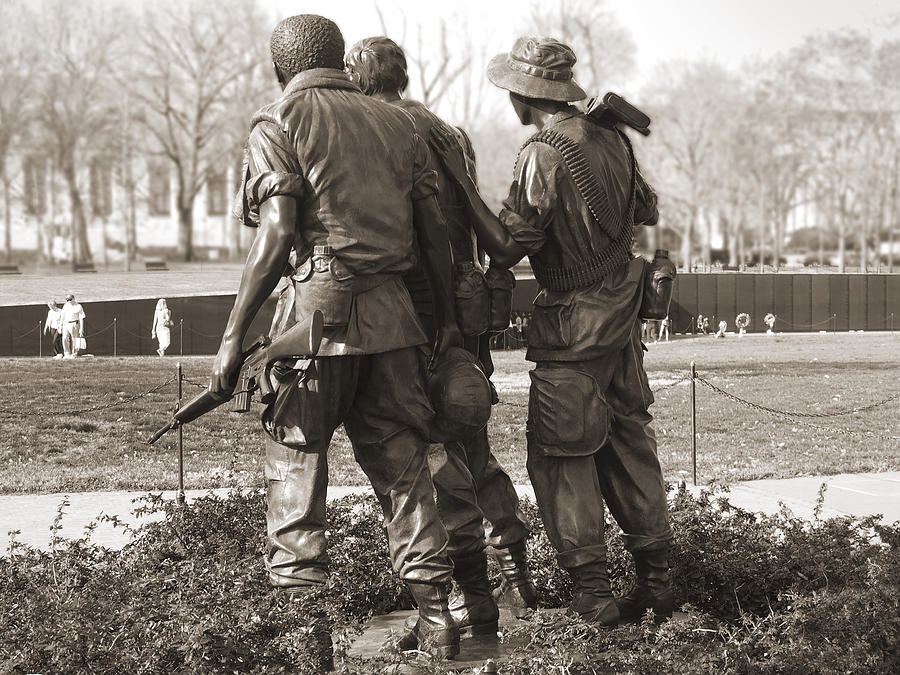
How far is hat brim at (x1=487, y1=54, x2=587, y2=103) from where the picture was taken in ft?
12.3

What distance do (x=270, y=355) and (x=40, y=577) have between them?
201cm

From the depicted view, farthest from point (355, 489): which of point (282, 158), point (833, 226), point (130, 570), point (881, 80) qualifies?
point (833, 226)

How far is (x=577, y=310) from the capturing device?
12.1ft

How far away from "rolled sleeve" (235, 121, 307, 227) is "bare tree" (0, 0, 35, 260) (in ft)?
22.7

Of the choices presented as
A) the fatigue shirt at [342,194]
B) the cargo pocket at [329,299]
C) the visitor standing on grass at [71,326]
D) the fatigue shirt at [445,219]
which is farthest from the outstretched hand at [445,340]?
the visitor standing on grass at [71,326]

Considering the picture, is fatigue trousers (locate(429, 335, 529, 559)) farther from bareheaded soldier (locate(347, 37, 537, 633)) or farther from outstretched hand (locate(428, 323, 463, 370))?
outstretched hand (locate(428, 323, 463, 370))

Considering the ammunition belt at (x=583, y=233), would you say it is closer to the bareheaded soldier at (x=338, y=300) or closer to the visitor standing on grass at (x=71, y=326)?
the bareheaded soldier at (x=338, y=300)

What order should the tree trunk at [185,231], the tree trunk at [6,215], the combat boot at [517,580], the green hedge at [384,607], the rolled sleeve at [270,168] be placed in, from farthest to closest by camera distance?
the tree trunk at [185,231]
the tree trunk at [6,215]
the combat boot at [517,580]
the rolled sleeve at [270,168]
the green hedge at [384,607]

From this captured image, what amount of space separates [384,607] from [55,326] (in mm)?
5332

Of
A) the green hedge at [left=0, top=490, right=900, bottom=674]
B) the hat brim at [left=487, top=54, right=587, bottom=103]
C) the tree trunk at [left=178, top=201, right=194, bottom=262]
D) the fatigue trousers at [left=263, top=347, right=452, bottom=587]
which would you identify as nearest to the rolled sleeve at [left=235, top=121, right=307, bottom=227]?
the fatigue trousers at [left=263, top=347, right=452, bottom=587]

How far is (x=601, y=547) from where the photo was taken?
3691 millimetres

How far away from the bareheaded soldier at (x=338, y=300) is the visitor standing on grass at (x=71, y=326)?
5.68 meters

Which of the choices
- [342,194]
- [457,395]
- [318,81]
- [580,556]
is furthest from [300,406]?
[580,556]

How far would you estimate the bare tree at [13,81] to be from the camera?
9117 millimetres
